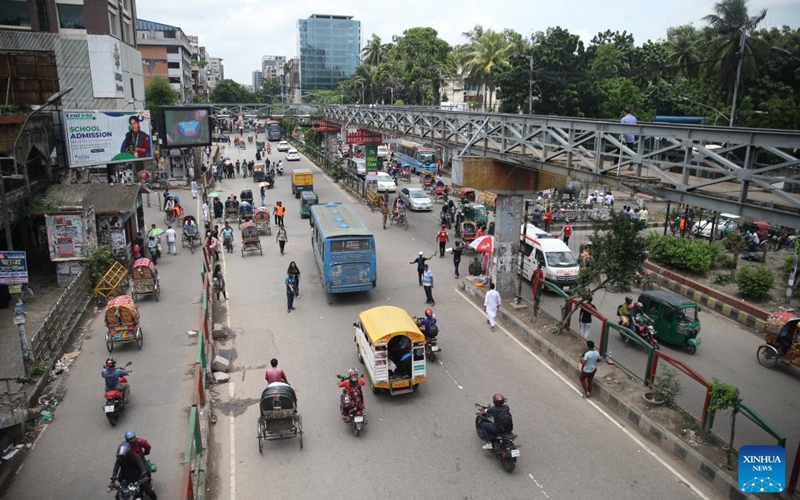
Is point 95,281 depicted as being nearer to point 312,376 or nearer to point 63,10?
point 312,376

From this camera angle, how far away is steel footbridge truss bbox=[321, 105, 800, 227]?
8984 mm

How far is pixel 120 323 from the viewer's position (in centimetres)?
1470

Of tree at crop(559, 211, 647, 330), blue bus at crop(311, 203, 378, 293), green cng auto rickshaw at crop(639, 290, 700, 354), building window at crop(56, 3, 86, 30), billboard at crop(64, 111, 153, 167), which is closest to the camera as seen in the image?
tree at crop(559, 211, 647, 330)

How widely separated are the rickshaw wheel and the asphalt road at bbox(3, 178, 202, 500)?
583 inches

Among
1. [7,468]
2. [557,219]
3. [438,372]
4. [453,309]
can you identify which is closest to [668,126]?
[438,372]

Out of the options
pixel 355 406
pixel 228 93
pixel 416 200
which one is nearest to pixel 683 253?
pixel 355 406

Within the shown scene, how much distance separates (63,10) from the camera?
35.2 meters

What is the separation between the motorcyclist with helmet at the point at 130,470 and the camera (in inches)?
338

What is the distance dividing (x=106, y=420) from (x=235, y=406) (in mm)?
2632

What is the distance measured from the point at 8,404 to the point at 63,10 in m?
33.2

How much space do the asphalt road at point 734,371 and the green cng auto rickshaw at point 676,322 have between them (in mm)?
304

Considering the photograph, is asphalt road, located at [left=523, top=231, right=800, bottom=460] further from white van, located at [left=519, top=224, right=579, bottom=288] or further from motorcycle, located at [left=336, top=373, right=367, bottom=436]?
motorcycle, located at [left=336, top=373, right=367, bottom=436]

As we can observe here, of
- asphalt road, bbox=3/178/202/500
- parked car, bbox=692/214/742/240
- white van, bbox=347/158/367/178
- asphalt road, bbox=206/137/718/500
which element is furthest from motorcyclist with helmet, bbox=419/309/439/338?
white van, bbox=347/158/367/178

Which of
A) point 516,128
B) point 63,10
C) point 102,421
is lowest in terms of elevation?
point 102,421
